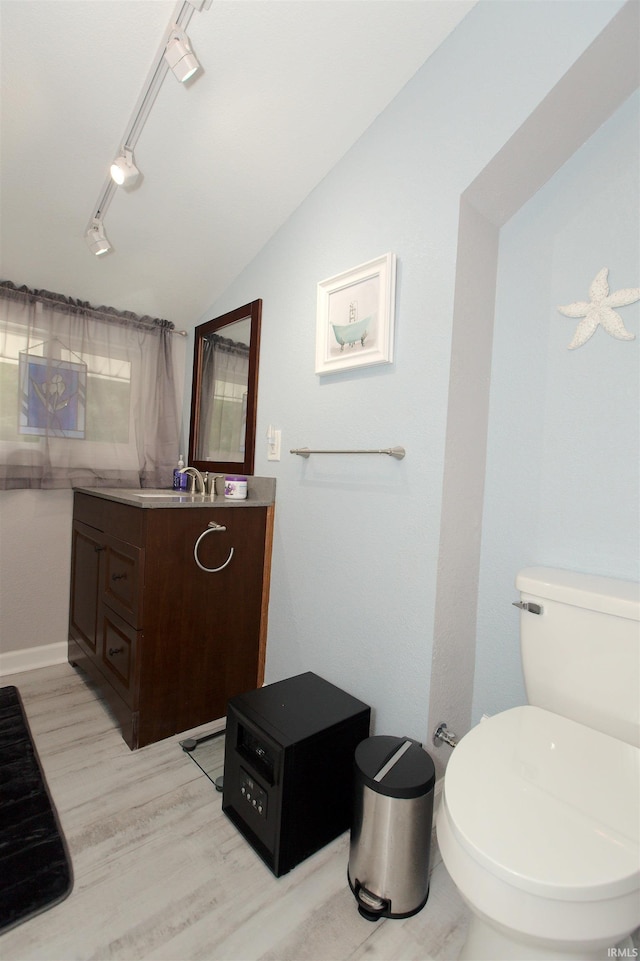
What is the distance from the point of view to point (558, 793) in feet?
2.71

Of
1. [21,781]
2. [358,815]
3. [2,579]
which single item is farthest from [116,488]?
[358,815]

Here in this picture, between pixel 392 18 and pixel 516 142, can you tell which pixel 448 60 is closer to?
pixel 392 18

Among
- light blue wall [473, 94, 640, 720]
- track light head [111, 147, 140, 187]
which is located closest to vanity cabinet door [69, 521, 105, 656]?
track light head [111, 147, 140, 187]

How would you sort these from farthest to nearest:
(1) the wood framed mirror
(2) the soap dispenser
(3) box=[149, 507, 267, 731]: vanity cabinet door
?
(2) the soap dispenser < (1) the wood framed mirror < (3) box=[149, 507, 267, 731]: vanity cabinet door

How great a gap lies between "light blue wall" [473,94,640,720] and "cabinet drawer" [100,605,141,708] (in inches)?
47.7

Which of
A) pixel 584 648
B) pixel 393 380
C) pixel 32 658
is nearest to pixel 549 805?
pixel 584 648

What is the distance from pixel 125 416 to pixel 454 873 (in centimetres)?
225

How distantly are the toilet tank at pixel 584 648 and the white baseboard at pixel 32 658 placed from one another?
87.4 inches

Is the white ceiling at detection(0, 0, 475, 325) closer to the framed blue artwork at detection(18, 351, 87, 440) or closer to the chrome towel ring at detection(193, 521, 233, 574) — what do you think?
the framed blue artwork at detection(18, 351, 87, 440)

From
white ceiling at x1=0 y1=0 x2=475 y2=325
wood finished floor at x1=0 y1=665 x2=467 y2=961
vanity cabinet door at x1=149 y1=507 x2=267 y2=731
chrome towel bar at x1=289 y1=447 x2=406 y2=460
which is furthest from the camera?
vanity cabinet door at x1=149 y1=507 x2=267 y2=731

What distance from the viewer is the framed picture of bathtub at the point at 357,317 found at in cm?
145

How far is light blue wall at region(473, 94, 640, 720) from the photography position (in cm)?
117

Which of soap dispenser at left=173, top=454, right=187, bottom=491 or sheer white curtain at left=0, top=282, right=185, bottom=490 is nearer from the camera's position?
sheer white curtain at left=0, top=282, right=185, bottom=490

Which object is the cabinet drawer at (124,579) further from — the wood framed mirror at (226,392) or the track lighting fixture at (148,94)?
the track lighting fixture at (148,94)
